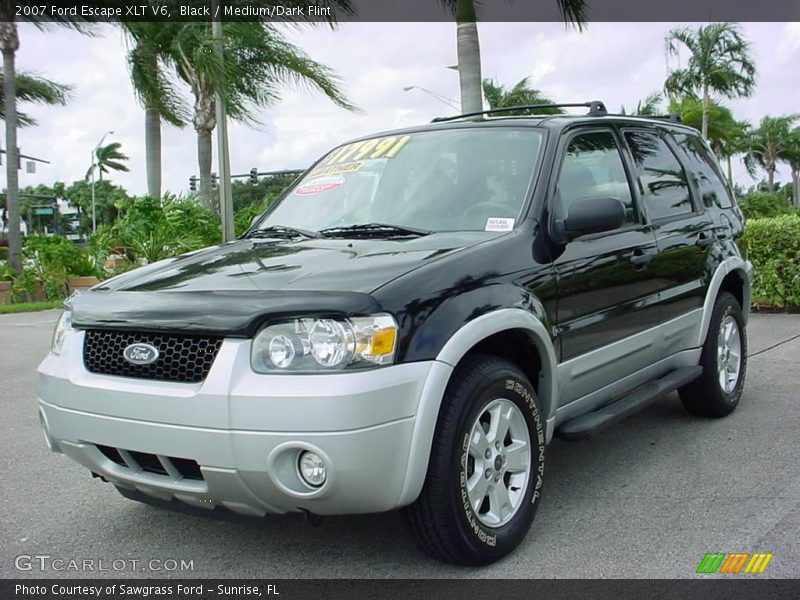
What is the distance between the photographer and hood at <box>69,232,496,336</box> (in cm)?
295

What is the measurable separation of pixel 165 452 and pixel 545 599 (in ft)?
4.78

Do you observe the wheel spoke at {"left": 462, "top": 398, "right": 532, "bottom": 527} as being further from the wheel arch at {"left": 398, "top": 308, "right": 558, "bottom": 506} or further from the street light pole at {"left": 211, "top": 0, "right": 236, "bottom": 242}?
the street light pole at {"left": 211, "top": 0, "right": 236, "bottom": 242}

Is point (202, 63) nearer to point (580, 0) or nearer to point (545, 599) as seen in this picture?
point (580, 0)

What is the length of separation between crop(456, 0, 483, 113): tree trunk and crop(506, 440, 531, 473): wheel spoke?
993 centimetres

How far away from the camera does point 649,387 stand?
4586 mm

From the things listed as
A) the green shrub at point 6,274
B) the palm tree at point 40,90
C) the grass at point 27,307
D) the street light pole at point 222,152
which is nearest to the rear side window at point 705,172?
the street light pole at point 222,152

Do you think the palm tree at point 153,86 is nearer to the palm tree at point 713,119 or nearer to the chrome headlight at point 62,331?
the chrome headlight at point 62,331

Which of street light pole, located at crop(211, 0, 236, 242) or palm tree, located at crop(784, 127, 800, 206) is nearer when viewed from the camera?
street light pole, located at crop(211, 0, 236, 242)

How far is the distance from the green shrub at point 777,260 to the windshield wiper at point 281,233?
7943mm

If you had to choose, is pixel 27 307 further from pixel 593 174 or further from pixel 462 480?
pixel 462 480

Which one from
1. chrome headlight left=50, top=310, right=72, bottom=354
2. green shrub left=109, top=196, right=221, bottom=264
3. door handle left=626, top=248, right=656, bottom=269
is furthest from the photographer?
green shrub left=109, top=196, right=221, bottom=264

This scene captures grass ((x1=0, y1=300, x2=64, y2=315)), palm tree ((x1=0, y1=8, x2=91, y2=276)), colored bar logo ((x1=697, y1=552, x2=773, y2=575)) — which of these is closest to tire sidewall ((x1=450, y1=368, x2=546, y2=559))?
colored bar logo ((x1=697, y1=552, x2=773, y2=575))

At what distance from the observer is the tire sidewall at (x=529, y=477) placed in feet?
10.3

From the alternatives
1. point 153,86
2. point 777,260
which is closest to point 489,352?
point 777,260
